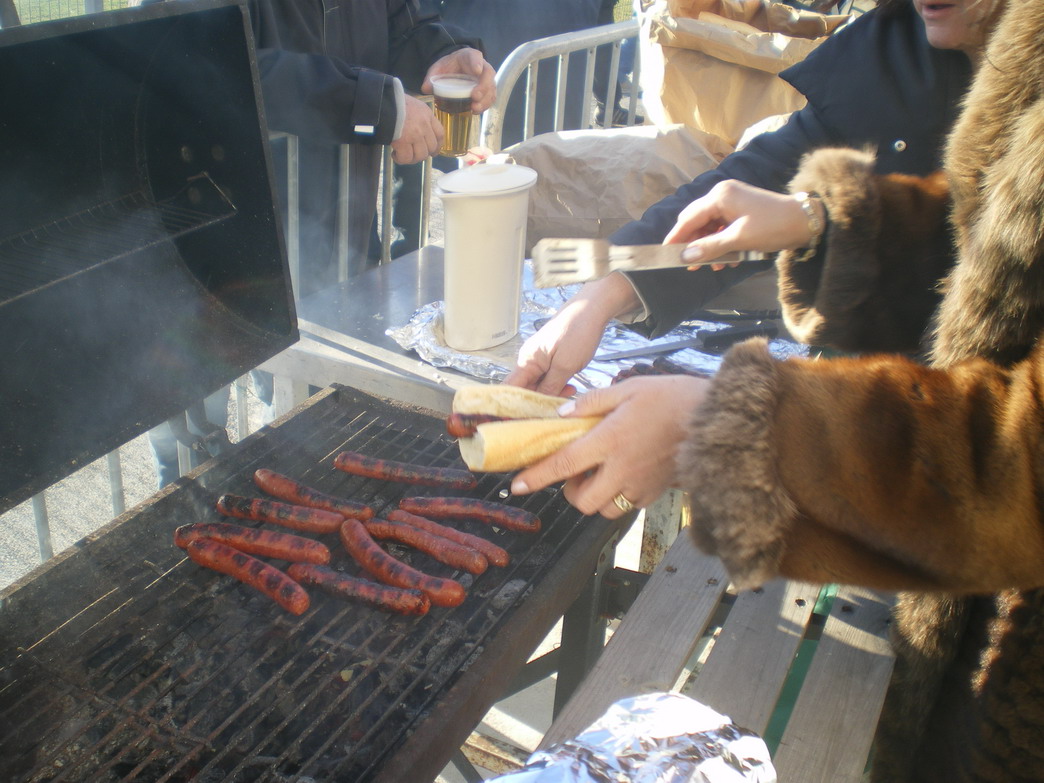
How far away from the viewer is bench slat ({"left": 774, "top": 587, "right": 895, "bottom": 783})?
2.02 m

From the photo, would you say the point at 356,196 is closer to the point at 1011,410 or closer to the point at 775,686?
the point at 775,686

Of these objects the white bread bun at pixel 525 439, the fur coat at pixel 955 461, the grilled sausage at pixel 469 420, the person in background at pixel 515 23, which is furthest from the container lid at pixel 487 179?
the person in background at pixel 515 23

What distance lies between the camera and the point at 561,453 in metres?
1.95

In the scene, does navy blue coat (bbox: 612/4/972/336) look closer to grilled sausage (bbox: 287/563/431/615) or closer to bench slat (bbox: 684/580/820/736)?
bench slat (bbox: 684/580/820/736)

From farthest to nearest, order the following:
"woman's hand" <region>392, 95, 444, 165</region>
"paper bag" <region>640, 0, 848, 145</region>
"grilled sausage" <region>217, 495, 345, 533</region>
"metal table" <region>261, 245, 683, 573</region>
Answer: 1. "paper bag" <region>640, 0, 848, 145</region>
2. "woman's hand" <region>392, 95, 444, 165</region>
3. "metal table" <region>261, 245, 683, 573</region>
4. "grilled sausage" <region>217, 495, 345, 533</region>

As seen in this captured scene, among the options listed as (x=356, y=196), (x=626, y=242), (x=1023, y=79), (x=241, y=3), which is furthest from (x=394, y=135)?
(x=1023, y=79)

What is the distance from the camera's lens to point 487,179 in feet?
9.11

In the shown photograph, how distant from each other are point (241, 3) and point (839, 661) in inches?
95.6

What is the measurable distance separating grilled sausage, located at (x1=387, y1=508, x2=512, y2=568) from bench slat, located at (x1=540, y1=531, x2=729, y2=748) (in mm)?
389

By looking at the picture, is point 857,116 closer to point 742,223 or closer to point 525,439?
point 742,223

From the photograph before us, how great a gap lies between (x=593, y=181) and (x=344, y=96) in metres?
1.23

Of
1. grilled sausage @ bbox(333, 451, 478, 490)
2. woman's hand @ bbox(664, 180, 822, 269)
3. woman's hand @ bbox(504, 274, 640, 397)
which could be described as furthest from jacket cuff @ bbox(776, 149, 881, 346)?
grilled sausage @ bbox(333, 451, 478, 490)

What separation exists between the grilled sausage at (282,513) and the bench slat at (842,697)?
4.47ft

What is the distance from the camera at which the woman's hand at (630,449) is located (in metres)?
1.88
